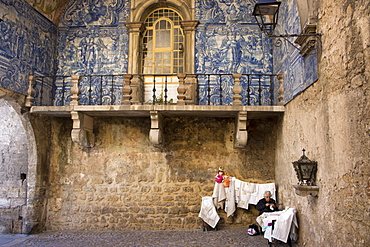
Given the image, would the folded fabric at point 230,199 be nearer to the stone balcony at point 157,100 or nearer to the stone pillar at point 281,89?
the stone balcony at point 157,100

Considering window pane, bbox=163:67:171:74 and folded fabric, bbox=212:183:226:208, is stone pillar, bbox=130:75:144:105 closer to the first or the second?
window pane, bbox=163:67:171:74

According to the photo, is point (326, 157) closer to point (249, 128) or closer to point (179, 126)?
point (249, 128)

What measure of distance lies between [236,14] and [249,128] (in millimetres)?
2866

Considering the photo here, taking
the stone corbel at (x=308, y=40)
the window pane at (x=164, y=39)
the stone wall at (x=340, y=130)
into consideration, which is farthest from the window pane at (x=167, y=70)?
the stone corbel at (x=308, y=40)

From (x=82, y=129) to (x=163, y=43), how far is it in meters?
3.03

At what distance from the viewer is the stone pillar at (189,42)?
8688 mm

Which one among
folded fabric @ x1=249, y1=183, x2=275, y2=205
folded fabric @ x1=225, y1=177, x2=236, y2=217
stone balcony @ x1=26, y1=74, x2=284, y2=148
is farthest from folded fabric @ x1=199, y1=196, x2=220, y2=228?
stone balcony @ x1=26, y1=74, x2=284, y2=148

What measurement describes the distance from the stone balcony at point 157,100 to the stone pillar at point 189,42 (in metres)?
0.34

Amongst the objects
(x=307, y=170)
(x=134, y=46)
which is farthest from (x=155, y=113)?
(x=307, y=170)

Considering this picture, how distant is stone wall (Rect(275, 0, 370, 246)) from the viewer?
3.74 meters

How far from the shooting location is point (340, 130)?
4332 millimetres

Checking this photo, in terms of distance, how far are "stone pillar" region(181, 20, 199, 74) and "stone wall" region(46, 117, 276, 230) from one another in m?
1.34

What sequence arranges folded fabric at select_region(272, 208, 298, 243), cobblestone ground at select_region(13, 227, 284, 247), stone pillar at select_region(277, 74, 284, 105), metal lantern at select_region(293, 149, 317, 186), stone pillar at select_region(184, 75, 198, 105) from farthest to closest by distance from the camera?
stone pillar at select_region(184, 75, 198, 105) < stone pillar at select_region(277, 74, 284, 105) < cobblestone ground at select_region(13, 227, 284, 247) < folded fabric at select_region(272, 208, 298, 243) < metal lantern at select_region(293, 149, 317, 186)

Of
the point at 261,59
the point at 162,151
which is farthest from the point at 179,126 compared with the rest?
the point at 261,59
